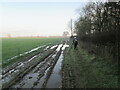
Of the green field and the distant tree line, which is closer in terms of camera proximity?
the distant tree line

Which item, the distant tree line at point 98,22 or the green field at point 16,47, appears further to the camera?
the green field at point 16,47

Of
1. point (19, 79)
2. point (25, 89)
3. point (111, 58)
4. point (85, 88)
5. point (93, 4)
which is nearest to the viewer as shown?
point (85, 88)

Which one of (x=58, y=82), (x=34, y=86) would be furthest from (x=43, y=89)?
(x=58, y=82)

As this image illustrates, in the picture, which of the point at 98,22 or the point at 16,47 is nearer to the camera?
the point at 98,22

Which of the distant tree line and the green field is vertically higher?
the distant tree line

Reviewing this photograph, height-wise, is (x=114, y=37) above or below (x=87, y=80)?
above

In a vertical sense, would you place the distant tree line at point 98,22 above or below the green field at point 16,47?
above

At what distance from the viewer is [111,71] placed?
33.4 feet

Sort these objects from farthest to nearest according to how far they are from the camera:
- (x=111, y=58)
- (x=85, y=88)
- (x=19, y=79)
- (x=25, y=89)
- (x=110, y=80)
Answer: (x=111, y=58), (x=19, y=79), (x=110, y=80), (x=25, y=89), (x=85, y=88)

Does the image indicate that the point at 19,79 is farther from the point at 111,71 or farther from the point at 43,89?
the point at 111,71

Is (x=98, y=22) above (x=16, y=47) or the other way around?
above

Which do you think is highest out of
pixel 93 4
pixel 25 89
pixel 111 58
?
pixel 93 4

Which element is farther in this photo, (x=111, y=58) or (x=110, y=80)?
(x=111, y=58)

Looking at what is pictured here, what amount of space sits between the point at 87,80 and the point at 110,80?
1214 millimetres
